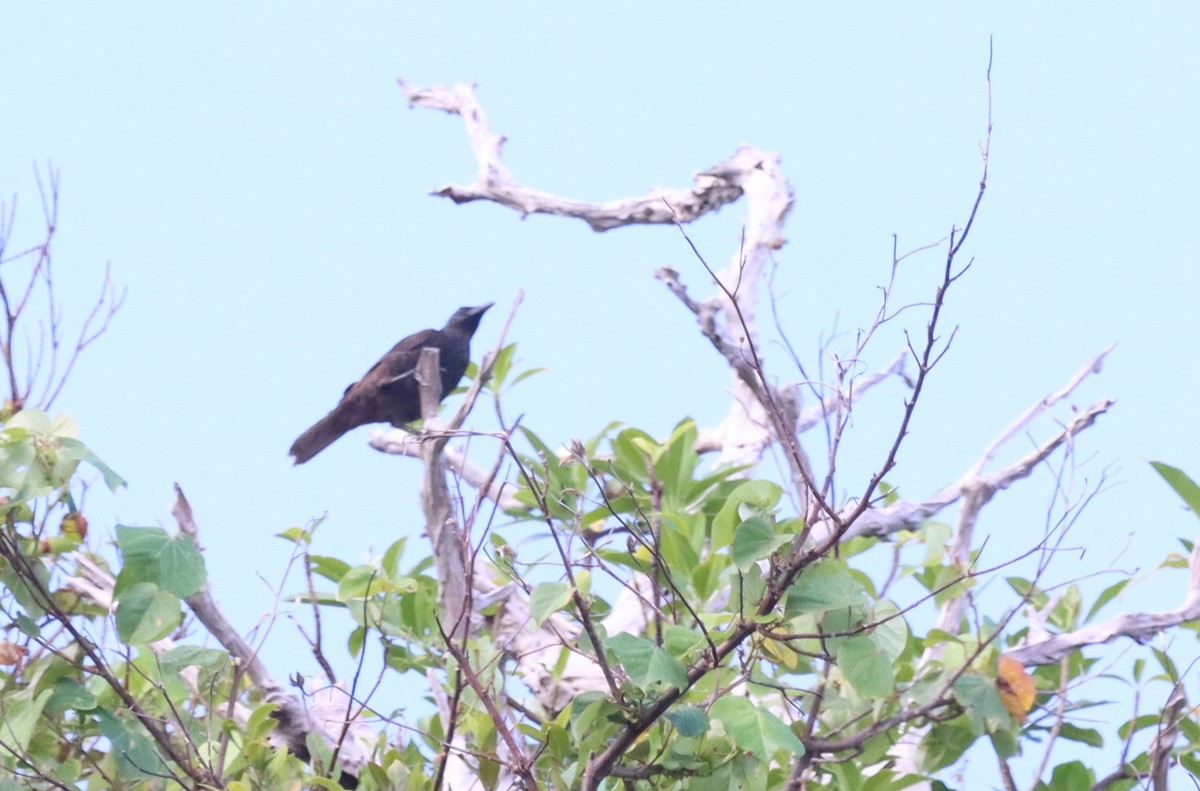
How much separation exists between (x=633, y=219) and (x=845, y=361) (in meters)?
3.23

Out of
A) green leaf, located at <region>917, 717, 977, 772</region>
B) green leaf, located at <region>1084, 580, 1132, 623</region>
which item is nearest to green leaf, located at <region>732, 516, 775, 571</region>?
green leaf, located at <region>917, 717, 977, 772</region>

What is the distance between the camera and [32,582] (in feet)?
6.16

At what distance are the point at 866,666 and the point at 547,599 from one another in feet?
1.47

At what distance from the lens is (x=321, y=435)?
164 inches

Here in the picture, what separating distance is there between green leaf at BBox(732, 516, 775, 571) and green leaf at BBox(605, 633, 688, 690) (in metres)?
0.15

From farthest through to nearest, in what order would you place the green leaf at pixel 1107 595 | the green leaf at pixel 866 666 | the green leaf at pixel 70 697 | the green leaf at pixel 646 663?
the green leaf at pixel 1107 595, the green leaf at pixel 70 697, the green leaf at pixel 866 666, the green leaf at pixel 646 663

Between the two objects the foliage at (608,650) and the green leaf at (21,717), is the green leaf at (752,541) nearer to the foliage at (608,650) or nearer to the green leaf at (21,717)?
the foliage at (608,650)

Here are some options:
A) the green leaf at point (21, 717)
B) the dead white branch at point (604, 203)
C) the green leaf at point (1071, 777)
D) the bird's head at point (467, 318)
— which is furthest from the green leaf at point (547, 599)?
the dead white branch at point (604, 203)

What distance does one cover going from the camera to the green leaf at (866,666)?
1.56 meters

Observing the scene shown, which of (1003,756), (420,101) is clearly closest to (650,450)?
(1003,756)

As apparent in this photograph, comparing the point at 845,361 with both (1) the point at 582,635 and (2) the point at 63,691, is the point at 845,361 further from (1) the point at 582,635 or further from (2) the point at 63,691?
(2) the point at 63,691

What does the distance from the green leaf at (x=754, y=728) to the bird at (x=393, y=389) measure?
2477mm

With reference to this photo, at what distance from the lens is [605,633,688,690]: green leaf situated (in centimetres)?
143

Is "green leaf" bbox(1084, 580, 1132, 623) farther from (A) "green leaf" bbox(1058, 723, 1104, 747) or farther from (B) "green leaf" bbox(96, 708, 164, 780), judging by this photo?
(B) "green leaf" bbox(96, 708, 164, 780)
